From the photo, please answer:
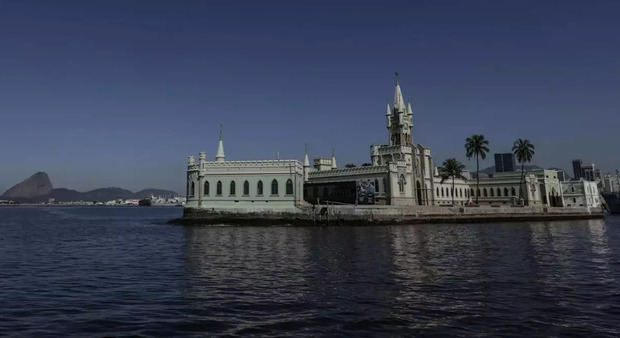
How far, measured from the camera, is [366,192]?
2896 inches

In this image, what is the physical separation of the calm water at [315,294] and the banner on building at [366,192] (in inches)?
1686

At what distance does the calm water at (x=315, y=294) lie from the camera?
1203 cm

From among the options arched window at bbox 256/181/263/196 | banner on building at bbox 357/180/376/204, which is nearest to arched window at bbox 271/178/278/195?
arched window at bbox 256/181/263/196

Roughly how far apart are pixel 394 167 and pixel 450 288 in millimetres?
57820

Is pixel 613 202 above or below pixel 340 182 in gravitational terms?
below

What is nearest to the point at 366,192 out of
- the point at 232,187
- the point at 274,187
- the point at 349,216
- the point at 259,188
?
the point at 349,216

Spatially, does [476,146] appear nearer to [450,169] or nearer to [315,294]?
[450,169]

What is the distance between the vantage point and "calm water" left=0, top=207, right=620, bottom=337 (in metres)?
12.0

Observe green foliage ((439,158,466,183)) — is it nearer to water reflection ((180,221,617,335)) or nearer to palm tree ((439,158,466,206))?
palm tree ((439,158,466,206))

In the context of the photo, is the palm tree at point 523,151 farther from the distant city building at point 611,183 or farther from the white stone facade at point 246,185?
the distant city building at point 611,183

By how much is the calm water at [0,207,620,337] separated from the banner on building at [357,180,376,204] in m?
42.8

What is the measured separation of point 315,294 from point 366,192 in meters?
58.1

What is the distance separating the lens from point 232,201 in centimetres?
6919

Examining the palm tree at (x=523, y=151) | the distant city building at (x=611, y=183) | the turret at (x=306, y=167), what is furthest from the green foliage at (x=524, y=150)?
the distant city building at (x=611, y=183)
